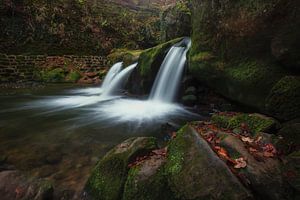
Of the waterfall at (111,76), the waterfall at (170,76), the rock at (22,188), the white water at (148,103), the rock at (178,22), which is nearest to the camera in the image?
the rock at (22,188)

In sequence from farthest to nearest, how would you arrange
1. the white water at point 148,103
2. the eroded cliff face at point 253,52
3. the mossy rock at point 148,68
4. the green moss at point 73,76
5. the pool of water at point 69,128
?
the green moss at point 73,76
the mossy rock at point 148,68
the white water at point 148,103
the eroded cliff face at point 253,52
the pool of water at point 69,128

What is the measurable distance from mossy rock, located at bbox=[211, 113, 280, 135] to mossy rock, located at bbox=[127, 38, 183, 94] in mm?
4300

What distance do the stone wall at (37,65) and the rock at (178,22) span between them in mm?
4434

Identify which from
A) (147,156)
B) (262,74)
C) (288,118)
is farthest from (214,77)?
(147,156)

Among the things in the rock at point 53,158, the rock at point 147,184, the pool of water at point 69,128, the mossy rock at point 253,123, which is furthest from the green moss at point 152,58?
the rock at point 147,184

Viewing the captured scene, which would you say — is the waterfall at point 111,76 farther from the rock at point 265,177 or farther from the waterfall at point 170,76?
the rock at point 265,177

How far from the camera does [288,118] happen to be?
3639mm

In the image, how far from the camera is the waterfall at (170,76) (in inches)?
292

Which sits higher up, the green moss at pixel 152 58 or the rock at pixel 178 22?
the rock at pixel 178 22

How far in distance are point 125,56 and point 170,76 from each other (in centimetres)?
461

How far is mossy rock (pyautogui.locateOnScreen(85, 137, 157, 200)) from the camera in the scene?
257cm

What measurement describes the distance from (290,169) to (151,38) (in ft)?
54.3

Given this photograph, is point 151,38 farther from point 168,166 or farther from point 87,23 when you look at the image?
point 168,166

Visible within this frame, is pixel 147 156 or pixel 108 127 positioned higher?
pixel 147 156
